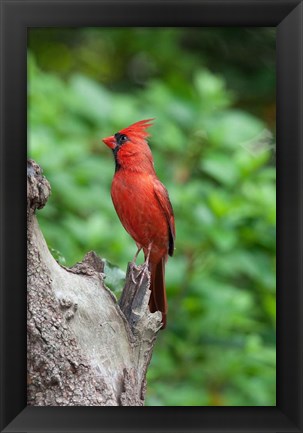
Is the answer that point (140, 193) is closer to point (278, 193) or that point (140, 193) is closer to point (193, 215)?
point (278, 193)

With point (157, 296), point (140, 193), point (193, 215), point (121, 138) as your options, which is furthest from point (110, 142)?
point (193, 215)

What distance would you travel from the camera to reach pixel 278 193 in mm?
2473

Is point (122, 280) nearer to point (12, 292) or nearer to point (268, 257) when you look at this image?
point (12, 292)

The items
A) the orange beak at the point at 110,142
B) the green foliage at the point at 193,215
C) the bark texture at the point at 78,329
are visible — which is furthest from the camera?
the green foliage at the point at 193,215

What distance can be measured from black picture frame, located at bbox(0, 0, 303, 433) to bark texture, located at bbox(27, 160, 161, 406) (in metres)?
0.04

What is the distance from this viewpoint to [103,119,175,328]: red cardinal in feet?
7.27

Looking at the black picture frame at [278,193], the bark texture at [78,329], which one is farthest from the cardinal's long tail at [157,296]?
the black picture frame at [278,193]

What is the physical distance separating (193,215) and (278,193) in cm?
112

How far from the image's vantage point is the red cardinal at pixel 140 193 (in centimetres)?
221

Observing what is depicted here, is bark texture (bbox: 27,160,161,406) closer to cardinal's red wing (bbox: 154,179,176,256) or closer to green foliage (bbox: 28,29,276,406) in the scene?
cardinal's red wing (bbox: 154,179,176,256)

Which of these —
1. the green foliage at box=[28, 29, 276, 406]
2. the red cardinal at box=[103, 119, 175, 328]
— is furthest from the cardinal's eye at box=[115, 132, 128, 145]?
the green foliage at box=[28, 29, 276, 406]

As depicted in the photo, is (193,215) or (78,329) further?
(193,215)

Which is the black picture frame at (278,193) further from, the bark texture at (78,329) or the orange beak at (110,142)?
the orange beak at (110,142)

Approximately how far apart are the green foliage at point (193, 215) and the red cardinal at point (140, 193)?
85cm
